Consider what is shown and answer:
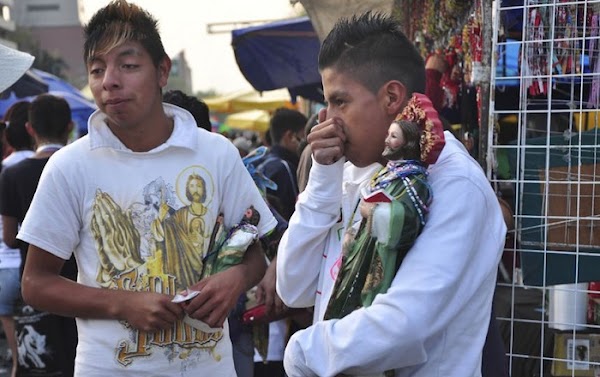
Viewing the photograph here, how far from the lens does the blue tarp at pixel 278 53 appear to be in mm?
8844

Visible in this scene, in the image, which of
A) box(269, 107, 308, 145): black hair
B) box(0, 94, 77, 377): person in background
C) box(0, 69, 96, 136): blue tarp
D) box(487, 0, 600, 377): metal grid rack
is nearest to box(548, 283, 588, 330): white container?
box(487, 0, 600, 377): metal grid rack

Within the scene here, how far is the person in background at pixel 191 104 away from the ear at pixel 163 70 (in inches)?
41.5

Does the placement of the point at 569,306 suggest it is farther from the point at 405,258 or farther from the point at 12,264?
the point at 12,264

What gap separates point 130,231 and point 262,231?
0.51 meters

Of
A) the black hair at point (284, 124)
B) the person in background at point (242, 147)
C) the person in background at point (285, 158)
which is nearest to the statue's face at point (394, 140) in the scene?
the person in background at point (285, 158)

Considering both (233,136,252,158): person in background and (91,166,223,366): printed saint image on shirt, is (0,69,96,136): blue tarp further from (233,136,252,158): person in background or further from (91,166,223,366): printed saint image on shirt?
(91,166,223,366): printed saint image on shirt

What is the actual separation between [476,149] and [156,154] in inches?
95.1

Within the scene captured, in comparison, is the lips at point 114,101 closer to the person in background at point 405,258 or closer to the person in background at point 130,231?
the person in background at point 130,231

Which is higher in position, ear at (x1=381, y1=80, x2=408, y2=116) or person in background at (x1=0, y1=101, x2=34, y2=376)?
ear at (x1=381, y1=80, x2=408, y2=116)

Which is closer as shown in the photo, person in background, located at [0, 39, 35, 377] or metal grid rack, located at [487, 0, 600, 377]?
person in background, located at [0, 39, 35, 377]

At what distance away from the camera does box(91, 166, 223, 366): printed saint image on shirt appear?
292 centimetres

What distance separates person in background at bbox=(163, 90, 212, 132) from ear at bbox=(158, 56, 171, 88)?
3.46ft

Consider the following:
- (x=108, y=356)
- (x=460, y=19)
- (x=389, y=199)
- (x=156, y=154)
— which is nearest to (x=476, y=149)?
(x=460, y=19)

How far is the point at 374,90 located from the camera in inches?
88.4
